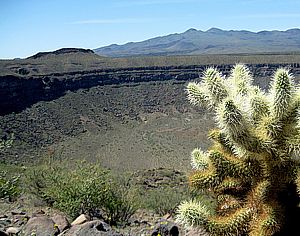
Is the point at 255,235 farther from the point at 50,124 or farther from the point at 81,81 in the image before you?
the point at 81,81

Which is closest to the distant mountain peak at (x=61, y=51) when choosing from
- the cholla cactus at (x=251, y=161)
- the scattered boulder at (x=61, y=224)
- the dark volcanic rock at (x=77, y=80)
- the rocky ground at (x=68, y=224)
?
the dark volcanic rock at (x=77, y=80)

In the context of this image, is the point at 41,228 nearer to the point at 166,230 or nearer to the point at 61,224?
the point at 61,224

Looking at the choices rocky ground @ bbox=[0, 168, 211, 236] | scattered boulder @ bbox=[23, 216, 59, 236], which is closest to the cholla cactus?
rocky ground @ bbox=[0, 168, 211, 236]

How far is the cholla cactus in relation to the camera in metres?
4.85

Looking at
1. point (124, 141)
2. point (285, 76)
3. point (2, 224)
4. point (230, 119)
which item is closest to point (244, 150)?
point (230, 119)

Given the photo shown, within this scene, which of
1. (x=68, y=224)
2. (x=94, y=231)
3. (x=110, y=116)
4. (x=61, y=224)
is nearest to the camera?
(x=94, y=231)

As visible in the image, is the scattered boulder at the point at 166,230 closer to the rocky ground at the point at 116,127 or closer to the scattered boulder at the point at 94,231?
the scattered boulder at the point at 94,231

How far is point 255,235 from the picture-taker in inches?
194

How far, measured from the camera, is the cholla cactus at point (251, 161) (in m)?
4.85

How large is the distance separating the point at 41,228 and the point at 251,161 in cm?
464

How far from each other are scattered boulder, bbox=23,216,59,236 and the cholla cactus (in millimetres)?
3694

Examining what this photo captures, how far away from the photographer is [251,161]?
532 centimetres

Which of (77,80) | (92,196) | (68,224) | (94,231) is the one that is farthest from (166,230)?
(77,80)

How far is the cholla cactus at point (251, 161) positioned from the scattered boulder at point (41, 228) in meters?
3.69
